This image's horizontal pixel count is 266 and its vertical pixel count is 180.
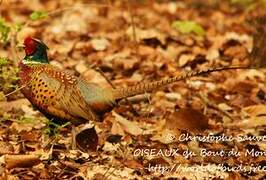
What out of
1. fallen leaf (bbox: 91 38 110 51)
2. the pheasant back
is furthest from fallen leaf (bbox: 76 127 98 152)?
fallen leaf (bbox: 91 38 110 51)

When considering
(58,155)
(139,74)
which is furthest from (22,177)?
(139,74)

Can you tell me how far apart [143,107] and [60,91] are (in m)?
1.45

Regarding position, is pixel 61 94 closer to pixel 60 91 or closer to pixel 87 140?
pixel 60 91

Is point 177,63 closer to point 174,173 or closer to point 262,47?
point 262,47

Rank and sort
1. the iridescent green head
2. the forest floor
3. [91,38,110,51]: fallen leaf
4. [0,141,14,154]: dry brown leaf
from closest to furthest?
[0,141,14,154]: dry brown leaf < the forest floor < the iridescent green head < [91,38,110,51]: fallen leaf

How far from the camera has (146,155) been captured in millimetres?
4711

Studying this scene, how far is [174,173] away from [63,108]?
0.90m

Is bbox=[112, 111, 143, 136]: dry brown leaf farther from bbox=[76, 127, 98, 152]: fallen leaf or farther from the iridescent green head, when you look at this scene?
the iridescent green head

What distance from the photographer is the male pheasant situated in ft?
15.0

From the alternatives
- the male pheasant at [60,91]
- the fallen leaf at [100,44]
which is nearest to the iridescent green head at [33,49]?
the male pheasant at [60,91]

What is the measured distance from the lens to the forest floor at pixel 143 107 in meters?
4.51

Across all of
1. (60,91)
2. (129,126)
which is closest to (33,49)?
(60,91)

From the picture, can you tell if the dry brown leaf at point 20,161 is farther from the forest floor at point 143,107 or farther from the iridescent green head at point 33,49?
the iridescent green head at point 33,49

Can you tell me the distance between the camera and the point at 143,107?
5.91 metres
